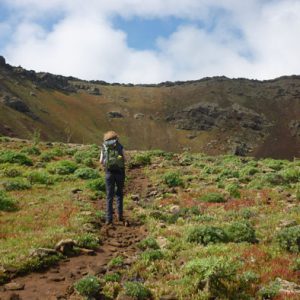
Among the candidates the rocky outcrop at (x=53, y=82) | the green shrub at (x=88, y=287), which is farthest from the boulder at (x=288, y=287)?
the rocky outcrop at (x=53, y=82)

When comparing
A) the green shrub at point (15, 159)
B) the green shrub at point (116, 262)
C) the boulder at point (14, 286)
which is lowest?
the boulder at point (14, 286)

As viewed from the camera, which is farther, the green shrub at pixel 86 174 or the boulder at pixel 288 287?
the green shrub at pixel 86 174

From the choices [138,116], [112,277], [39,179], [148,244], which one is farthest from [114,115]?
[112,277]

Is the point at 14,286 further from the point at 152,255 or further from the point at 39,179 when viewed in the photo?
the point at 39,179

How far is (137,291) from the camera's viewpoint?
8258mm

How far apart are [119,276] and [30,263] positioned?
195 cm

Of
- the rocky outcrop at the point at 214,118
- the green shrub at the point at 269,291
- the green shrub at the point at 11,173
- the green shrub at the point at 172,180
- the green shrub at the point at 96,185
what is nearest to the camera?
the green shrub at the point at 269,291

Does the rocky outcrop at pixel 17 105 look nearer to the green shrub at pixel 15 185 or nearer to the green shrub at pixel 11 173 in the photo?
the green shrub at pixel 11 173

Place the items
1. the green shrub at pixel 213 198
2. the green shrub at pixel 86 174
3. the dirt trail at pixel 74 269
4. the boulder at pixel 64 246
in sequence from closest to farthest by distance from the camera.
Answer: the dirt trail at pixel 74 269 < the boulder at pixel 64 246 < the green shrub at pixel 213 198 < the green shrub at pixel 86 174

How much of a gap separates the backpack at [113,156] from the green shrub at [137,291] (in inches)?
258

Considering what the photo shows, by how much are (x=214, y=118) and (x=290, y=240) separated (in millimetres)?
134071

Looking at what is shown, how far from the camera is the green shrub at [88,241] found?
37.7 ft

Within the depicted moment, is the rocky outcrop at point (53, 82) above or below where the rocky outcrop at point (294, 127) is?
above

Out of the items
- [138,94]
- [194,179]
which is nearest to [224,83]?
[138,94]
